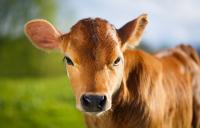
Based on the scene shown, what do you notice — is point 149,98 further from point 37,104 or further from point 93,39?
point 37,104

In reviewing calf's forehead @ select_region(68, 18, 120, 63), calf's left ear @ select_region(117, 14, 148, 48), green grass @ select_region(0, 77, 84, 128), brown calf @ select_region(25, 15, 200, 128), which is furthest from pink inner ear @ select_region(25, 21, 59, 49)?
green grass @ select_region(0, 77, 84, 128)

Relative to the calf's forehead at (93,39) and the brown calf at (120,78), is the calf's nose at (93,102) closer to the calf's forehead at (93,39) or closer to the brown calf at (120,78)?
→ the brown calf at (120,78)

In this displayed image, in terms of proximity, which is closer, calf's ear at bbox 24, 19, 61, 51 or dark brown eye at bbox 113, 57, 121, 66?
dark brown eye at bbox 113, 57, 121, 66

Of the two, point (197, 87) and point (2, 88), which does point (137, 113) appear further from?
point (2, 88)

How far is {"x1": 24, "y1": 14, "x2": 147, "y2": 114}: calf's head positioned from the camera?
329cm

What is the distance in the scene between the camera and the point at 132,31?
12.3 feet

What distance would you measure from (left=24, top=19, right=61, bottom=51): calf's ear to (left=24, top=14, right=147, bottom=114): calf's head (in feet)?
0.07

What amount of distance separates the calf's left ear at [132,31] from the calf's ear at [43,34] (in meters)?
0.37

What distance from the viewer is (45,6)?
11523 mm

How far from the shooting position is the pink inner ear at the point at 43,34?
3.79 m

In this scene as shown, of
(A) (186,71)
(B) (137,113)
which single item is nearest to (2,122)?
(A) (186,71)

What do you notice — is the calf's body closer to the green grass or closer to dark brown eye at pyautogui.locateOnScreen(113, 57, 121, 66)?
dark brown eye at pyautogui.locateOnScreen(113, 57, 121, 66)

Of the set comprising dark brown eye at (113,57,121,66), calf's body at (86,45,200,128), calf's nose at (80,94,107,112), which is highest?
dark brown eye at (113,57,121,66)

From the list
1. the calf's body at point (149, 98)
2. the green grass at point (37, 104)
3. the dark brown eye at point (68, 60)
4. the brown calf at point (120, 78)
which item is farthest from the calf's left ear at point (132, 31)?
the green grass at point (37, 104)
